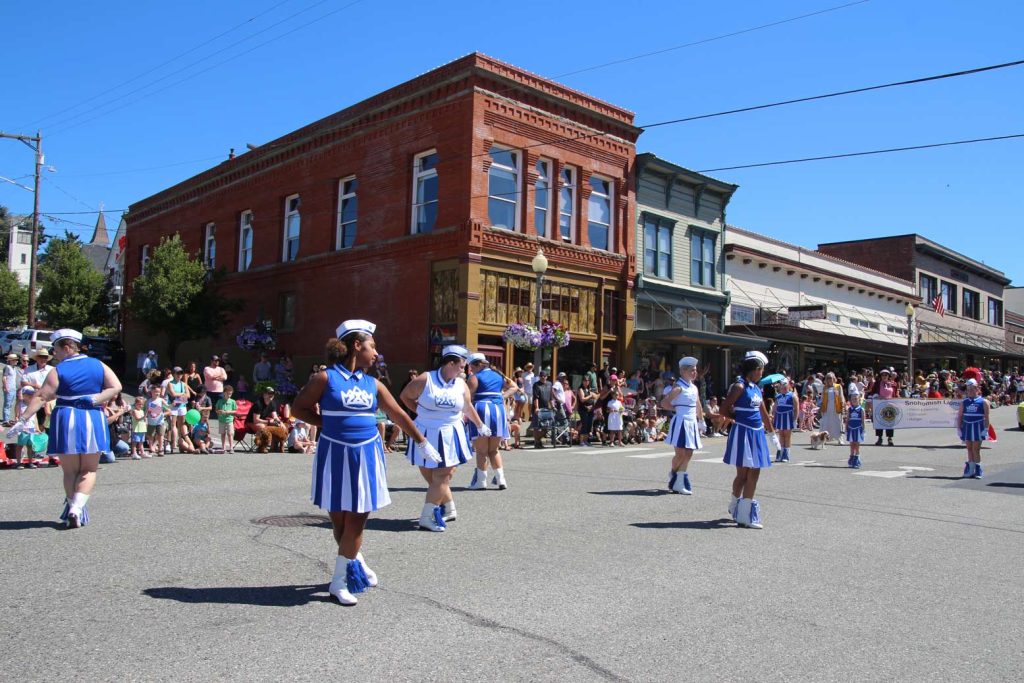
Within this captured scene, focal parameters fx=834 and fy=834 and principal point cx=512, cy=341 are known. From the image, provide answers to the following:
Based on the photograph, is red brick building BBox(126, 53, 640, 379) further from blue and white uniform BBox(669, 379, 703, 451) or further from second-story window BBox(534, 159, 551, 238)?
blue and white uniform BBox(669, 379, 703, 451)

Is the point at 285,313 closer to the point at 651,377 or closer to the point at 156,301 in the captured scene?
the point at 156,301

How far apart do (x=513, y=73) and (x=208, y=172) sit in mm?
17230

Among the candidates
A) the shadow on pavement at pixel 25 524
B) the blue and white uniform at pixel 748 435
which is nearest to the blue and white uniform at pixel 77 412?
the shadow on pavement at pixel 25 524

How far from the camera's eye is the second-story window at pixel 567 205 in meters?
27.4

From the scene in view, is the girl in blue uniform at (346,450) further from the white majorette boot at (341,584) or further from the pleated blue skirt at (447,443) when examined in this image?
the pleated blue skirt at (447,443)

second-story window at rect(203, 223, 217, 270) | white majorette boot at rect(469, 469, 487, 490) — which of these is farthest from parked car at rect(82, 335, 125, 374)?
white majorette boot at rect(469, 469, 487, 490)

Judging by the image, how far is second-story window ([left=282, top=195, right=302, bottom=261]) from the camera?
31.7 meters

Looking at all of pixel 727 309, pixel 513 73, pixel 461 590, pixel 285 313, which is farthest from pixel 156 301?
pixel 461 590

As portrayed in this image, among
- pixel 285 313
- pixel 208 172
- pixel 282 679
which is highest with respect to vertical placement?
pixel 208 172

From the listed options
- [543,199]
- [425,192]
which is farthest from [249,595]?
[543,199]

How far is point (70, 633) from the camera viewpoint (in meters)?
4.69

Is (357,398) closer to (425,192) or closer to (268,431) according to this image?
(268,431)

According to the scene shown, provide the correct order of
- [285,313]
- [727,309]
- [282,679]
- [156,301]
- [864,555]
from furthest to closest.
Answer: [727,309] → [285,313] → [156,301] → [864,555] → [282,679]

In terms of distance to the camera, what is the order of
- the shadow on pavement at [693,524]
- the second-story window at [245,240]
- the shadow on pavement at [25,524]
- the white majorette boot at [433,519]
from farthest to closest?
Answer: 1. the second-story window at [245,240]
2. the shadow on pavement at [693,524]
3. the white majorette boot at [433,519]
4. the shadow on pavement at [25,524]
